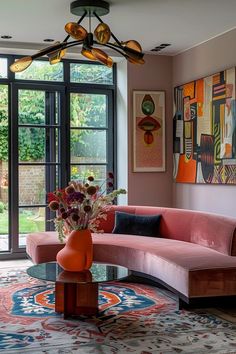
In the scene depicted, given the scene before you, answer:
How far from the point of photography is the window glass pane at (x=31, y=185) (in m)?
6.88

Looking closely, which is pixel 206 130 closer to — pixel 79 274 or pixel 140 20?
pixel 140 20

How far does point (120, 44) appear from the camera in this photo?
4840 millimetres

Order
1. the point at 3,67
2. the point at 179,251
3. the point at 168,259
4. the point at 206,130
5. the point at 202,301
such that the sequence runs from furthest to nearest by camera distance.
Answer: the point at 3,67 < the point at 206,130 < the point at 179,251 < the point at 168,259 < the point at 202,301

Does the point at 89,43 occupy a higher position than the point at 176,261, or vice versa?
the point at 89,43

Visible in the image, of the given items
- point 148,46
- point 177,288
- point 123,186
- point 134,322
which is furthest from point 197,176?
point 134,322

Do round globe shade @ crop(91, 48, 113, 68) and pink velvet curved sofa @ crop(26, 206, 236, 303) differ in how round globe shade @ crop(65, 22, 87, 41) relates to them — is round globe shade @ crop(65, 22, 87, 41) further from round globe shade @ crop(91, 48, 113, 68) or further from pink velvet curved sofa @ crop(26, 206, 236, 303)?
pink velvet curved sofa @ crop(26, 206, 236, 303)

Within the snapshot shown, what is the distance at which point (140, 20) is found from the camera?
5.46 metres

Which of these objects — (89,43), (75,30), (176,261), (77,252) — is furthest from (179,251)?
(75,30)

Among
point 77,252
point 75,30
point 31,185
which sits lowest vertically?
point 77,252

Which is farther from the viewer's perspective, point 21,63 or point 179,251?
point 179,251

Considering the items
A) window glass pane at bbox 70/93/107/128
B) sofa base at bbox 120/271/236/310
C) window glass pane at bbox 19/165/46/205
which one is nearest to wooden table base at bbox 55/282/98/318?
sofa base at bbox 120/271/236/310

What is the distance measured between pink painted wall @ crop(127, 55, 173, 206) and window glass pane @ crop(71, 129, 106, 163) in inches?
20.8

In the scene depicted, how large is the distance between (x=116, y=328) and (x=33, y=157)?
3515mm

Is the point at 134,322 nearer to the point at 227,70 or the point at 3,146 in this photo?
the point at 227,70
